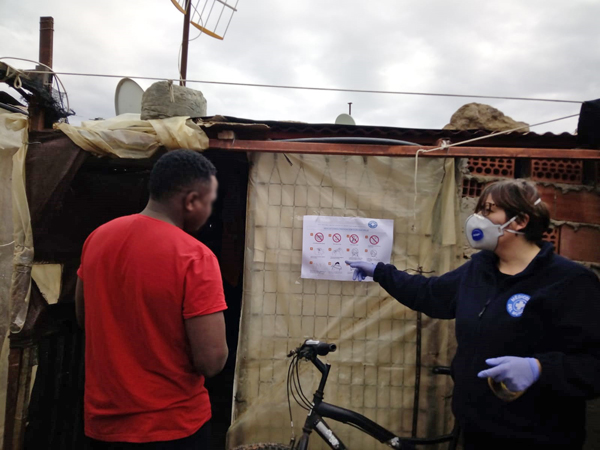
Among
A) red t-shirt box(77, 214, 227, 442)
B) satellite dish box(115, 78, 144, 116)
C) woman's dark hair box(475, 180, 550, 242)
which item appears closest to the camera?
red t-shirt box(77, 214, 227, 442)

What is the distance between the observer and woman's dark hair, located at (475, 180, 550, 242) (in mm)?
2088

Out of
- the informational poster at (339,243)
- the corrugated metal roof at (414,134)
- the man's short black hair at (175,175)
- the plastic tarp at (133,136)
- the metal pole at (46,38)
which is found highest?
the metal pole at (46,38)

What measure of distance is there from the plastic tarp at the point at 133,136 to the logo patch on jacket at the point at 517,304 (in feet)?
8.26

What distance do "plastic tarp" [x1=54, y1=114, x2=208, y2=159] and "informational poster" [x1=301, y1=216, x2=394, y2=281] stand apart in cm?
124

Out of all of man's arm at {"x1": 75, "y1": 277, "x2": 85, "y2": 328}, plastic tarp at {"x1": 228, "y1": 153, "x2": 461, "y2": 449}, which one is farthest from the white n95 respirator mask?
man's arm at {"x1": 75, "y1": 277, "x2": 85, "y2": 328}

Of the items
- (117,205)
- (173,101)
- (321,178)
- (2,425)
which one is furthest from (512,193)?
(2,425)

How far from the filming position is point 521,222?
2.10 meters

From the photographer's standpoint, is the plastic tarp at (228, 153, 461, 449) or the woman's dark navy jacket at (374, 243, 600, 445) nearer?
the woman's dark navy jacket at (374, 243, 600, 445)

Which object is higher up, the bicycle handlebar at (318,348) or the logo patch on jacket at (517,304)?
the logo patch on jacket at (517,304)

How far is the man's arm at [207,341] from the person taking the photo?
5.37 ft

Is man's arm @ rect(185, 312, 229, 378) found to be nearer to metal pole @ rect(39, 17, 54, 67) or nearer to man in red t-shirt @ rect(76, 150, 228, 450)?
man in red t-shirt @ rect(76, 150, 228, 450)

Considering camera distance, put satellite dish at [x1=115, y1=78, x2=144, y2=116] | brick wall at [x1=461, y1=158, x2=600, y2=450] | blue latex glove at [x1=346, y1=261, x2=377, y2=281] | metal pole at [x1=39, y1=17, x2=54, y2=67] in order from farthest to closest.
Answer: satellite dish at [x1=115, y1=78, x2=144, y2=116] < metal pole at [x1=39, y1=17, x2=54, y2=67] < brick wall at [x1=461, y1=158, x2=600, y2=450] < blue latex glove at [x1=346, y1=261, x2=377, y2=281]

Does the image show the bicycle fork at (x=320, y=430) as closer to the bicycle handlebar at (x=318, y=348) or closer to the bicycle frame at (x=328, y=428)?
the bicycle frame at (x=328, y=428)

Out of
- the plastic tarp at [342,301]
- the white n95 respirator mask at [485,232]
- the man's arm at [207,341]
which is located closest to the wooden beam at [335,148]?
the plastic tarp at [342,301]
